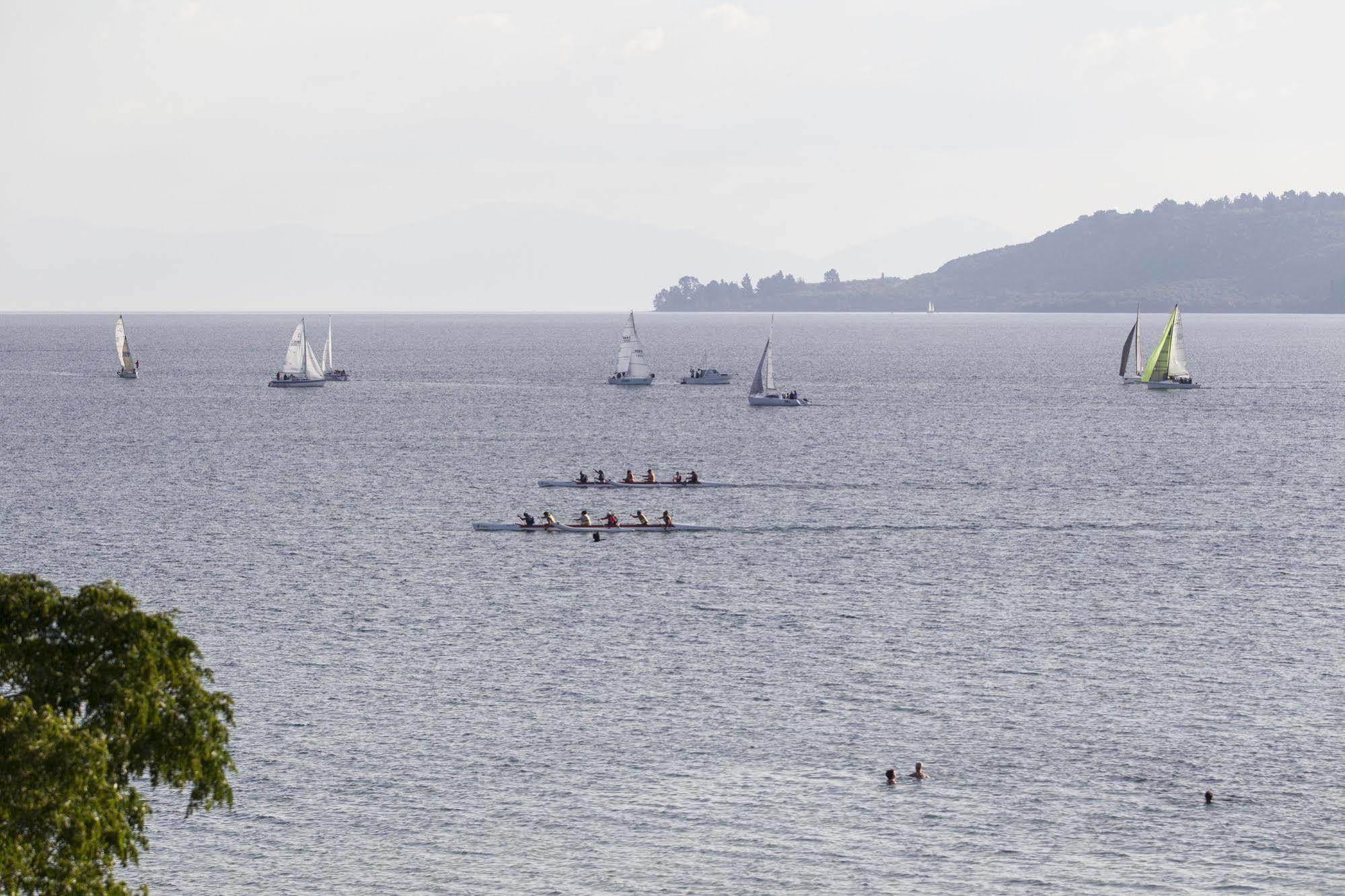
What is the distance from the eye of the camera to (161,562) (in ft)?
323

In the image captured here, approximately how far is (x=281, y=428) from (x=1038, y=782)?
136770 mm

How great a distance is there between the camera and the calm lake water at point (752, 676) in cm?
5488

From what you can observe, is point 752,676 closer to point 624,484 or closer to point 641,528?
point 641,528

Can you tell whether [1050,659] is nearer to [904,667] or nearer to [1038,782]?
[904,667]

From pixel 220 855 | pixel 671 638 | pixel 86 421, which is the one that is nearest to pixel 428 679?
pixel 671 638

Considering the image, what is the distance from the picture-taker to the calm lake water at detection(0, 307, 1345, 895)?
2160 inches

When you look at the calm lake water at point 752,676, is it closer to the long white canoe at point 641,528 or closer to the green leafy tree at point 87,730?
the long white canoe at point 641,528

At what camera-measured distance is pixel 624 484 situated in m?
134

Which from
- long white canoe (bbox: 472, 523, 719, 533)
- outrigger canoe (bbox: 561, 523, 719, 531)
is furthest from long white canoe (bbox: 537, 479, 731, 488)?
long white canoe (bbox: 472, 523, 719, 533)

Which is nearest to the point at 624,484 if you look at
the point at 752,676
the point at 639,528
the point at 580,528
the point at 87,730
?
the point at 639,528

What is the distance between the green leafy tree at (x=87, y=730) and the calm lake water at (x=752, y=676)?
16.4 m

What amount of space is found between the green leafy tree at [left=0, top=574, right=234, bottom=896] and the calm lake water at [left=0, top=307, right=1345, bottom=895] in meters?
16.4

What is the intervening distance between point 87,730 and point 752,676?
41.8 metres

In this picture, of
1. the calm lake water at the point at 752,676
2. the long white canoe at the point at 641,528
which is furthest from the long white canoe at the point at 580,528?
the calm lake water at the point at 752,676
